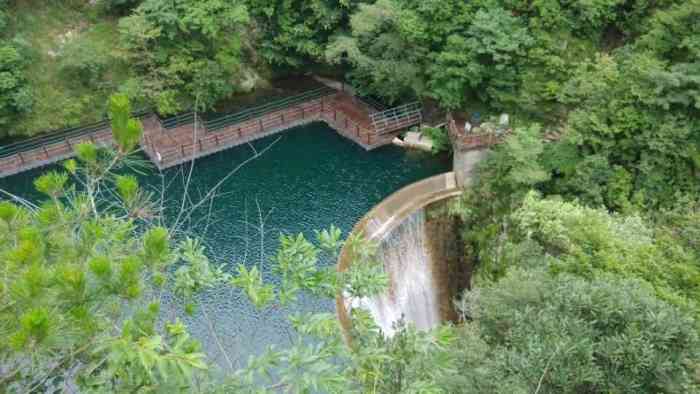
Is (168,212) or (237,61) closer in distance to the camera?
(168,212)

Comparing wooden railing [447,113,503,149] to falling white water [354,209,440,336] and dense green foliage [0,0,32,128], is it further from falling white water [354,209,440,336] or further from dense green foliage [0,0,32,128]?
dense green foliage [0,0,32,128]

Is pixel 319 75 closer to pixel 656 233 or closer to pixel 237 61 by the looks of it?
pixel 237 61

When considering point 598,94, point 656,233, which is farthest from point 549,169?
point 656,233

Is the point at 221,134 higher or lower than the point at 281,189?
higher

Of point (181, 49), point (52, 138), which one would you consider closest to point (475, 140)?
point (181, 49)

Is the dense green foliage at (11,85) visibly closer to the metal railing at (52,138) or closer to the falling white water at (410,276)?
the metal railing at (52,138)

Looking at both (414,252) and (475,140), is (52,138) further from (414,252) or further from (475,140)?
(475,140)
